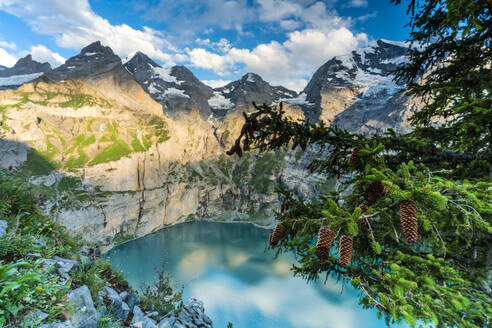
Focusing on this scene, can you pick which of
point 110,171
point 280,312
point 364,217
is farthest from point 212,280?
point 110,171

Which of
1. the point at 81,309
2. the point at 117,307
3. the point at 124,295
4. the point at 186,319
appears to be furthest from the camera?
the point at 186,319

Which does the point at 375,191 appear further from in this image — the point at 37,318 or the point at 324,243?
the point at 37,318

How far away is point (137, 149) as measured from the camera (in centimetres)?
12150

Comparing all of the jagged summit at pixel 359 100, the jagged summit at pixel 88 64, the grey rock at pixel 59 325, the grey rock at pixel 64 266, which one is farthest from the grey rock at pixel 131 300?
the jagged summit at pixel 88 64

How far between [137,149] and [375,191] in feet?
454

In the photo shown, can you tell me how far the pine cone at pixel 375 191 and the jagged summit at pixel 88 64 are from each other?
185935 millimetres

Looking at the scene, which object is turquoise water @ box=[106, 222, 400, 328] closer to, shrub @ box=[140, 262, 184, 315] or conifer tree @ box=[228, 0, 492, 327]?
shrub @ box=[140, 262, 184, 315]

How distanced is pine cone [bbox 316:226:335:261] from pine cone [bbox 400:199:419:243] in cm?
73

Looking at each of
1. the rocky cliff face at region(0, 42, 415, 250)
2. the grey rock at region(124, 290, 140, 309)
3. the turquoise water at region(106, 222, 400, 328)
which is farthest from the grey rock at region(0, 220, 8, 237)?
the rocky cliff face at region(0, 42, 415, 250)

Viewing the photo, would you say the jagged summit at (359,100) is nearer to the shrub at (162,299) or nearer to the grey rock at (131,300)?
the shrub at (162,299)

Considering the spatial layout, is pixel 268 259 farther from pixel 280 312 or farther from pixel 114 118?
pixel 114 118

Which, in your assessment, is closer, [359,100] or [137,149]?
[137,149]

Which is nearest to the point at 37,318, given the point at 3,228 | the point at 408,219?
the point at 3,228

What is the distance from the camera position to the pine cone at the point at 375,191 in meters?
2.63
